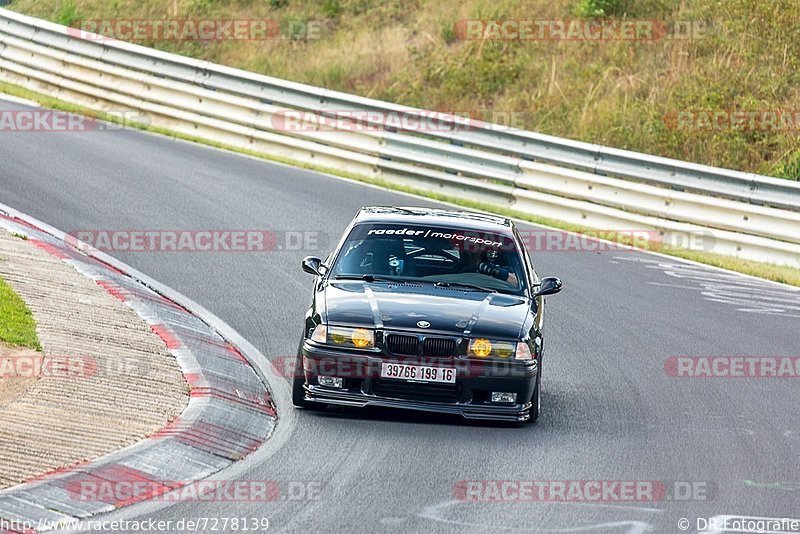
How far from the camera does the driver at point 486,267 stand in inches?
446

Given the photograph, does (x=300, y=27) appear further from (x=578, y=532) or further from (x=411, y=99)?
(x=578, y=532)

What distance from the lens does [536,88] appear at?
2484 centimetres

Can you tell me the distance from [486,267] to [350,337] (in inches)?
71.5

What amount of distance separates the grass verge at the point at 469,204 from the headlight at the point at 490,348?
807cm

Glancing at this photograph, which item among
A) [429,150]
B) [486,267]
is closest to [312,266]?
[486,267]

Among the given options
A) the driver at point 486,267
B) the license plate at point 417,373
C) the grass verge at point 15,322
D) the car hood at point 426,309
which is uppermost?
the driver at point 486,267

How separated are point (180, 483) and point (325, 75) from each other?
61.6 ft

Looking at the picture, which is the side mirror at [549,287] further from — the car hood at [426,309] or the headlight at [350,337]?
the headlight at [350,337]

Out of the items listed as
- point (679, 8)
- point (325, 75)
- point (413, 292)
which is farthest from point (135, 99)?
point (413, 292)

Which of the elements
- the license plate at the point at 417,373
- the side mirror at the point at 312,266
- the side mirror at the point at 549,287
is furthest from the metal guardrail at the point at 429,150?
the license plate at the point at 417,373

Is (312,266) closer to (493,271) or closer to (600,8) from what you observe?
(493,271)

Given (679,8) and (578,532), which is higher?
(679,8)

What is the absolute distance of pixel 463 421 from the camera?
10.4 m

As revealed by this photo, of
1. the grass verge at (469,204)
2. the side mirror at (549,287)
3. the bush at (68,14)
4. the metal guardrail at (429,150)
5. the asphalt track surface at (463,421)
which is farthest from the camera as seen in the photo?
the bush at (68,14)
